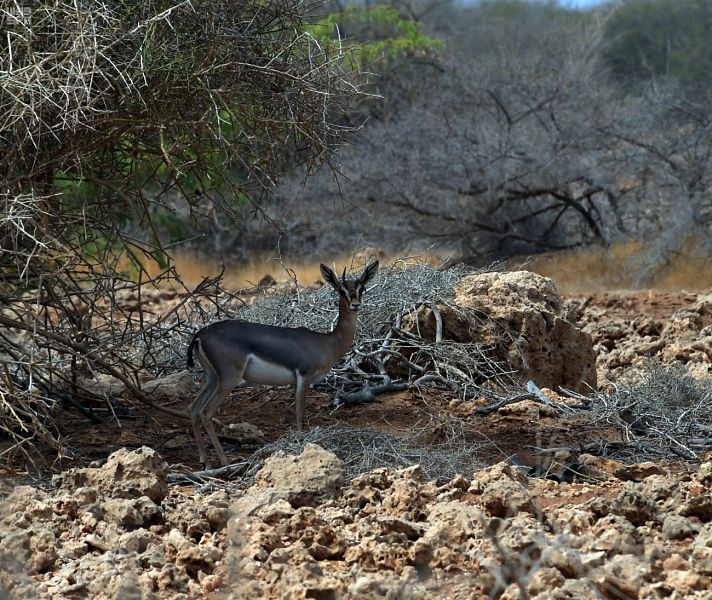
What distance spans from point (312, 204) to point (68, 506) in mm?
15485

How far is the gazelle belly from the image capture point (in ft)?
21.2

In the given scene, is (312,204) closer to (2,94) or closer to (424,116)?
(424,116)

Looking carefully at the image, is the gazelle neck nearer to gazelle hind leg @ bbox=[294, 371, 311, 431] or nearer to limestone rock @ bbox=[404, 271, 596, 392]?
gazelle hind leg @ bbox=[294, 371, 311, 431]

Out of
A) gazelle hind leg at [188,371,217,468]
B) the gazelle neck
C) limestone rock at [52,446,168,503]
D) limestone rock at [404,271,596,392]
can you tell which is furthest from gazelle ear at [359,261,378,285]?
limestone rock at [52,446,168,503]

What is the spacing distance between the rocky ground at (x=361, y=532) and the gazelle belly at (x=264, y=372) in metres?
0.80

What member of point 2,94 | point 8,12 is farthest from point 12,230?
point 8,12

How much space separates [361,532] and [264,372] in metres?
1.86

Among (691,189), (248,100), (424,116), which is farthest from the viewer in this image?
(424,116)

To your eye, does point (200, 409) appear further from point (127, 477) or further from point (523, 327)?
point (523, 327)

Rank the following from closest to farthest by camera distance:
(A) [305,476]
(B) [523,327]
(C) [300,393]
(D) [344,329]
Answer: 1. (A) [305,476]
2. (C) [300,393]
3. (D) [344,329]
4. (B) [523,327]

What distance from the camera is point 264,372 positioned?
6516 millimetres

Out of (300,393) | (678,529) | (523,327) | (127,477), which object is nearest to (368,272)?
(300,393)

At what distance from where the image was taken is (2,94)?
6.01 m

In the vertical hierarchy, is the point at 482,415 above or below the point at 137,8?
below
